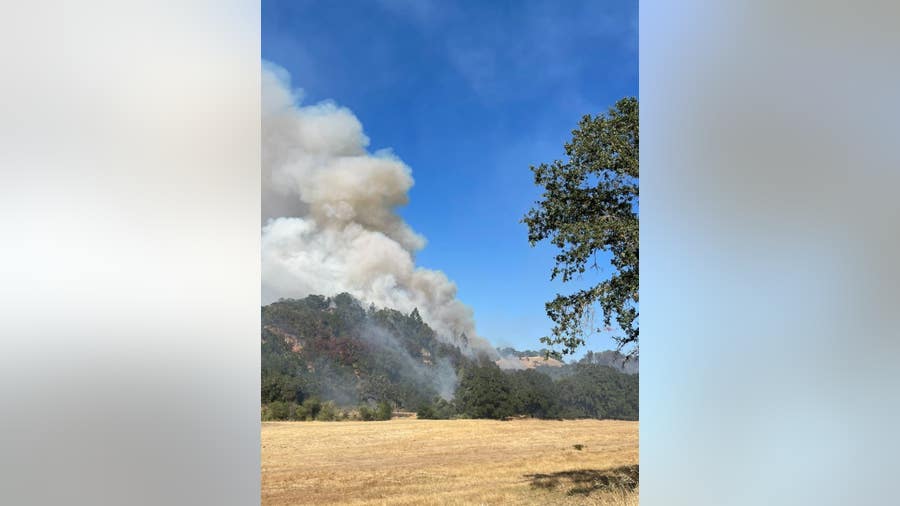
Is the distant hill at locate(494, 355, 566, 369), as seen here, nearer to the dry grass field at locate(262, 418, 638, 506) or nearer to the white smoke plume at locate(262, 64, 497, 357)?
the white smoke plume at locate(262, 64, 497, 357)

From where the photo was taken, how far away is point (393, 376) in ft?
28.4

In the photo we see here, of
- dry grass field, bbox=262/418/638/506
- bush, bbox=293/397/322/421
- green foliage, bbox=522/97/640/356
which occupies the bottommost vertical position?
dry grass field, bbox=262/418/638/506

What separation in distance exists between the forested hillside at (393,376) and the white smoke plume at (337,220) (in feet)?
0.78

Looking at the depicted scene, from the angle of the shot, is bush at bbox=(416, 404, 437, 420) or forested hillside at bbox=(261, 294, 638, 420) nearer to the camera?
forested hillside at bbox=(261, 294, 638, 420)

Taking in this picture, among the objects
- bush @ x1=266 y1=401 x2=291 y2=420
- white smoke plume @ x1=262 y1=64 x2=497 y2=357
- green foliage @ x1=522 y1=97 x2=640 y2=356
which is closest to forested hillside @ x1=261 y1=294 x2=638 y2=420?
bush @ x1=266 y1=401 x2=291 y2=420

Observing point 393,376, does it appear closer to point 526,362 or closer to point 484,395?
point 484,395

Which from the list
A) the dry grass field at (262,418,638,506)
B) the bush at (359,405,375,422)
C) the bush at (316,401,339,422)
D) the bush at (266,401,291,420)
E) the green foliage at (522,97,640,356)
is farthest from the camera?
the bush at (359,405,375,422)

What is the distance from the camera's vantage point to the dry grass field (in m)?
7.00

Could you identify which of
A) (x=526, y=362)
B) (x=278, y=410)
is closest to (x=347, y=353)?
(x=278, y=410)

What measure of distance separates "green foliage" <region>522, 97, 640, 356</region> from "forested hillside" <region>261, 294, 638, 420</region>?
2.49 metres

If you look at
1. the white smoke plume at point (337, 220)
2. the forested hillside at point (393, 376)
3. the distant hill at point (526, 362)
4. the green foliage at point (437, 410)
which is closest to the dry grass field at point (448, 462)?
the green foliage at point (437, 410)
